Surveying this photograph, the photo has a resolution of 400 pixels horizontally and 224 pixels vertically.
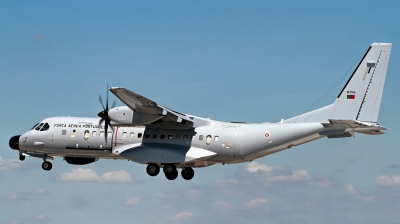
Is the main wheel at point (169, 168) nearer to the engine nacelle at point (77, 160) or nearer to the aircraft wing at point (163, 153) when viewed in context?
the aircraft wing at point (163, 153)

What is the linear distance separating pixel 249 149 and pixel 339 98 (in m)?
4.99

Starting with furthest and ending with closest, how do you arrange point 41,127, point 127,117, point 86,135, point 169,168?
point 41,127
point 86,135
point 169,168
point 127,117

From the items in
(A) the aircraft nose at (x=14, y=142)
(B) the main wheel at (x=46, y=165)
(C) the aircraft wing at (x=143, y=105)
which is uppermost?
(C) the aircraft wing at (x=143, y=105)

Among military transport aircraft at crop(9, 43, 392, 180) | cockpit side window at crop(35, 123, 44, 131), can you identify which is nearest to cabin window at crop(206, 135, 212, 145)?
military transport aircraft at crop(9, 43, 392, 180)

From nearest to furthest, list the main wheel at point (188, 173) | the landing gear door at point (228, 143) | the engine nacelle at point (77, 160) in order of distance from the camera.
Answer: the landing gear door at point (228, 143)
the main wheel at point (188, 173)
the engine nacelle at point (77, 160)

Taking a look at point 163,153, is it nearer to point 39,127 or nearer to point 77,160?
point 77,160

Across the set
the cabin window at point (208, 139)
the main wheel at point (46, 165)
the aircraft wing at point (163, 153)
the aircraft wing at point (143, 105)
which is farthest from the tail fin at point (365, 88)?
the main wheel at point (46, 165)

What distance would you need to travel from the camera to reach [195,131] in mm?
35906

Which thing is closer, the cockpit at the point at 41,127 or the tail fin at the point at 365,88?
the tail fin at the point at 365,88

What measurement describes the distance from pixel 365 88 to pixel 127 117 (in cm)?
1140

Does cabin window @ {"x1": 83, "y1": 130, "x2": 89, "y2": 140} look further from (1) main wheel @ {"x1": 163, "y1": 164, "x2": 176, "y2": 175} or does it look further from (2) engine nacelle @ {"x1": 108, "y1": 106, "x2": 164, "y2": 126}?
(1) main wheel @ {"x1": 163, "y1": 164, "x2": 176, "y2": 175}

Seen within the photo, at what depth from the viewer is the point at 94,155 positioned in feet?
122

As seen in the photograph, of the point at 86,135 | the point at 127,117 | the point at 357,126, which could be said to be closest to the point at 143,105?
the point at 127,117

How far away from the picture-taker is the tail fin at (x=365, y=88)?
34500 millimetres
